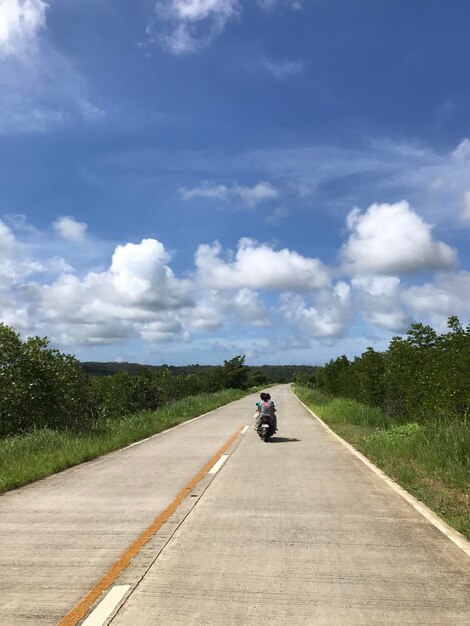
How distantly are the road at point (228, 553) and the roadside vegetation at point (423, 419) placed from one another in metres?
0.80

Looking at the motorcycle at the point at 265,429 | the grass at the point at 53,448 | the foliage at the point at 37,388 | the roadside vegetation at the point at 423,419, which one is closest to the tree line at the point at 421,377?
the roadside vegetation at the point at 423,419

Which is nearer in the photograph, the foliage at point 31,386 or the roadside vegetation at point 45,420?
the roadside vegetation at point 45,420

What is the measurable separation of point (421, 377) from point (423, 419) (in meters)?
1.30

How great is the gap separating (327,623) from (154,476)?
7.26 m

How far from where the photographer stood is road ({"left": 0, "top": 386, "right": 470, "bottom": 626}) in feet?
14.6

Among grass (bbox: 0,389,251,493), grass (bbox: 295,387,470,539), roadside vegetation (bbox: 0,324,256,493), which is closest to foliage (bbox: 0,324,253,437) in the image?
roadside vegetation (bbox: 0,324,256,493)

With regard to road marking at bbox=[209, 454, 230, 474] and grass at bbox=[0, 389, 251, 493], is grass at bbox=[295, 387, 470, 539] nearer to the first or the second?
road marking at bbox=[209, 454, 230, 474]

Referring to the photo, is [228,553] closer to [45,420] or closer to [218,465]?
[218,465]

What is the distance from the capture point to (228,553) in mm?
5918

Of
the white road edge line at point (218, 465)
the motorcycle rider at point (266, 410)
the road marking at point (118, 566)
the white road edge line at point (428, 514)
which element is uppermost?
the motorcycle rider at point (266, 410)

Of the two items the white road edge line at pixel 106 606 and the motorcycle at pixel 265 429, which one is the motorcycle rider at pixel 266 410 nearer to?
the motorcycle at pixel 265 429

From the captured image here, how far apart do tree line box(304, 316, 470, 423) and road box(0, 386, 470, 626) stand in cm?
442

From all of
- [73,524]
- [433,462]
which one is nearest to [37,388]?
[73,524]

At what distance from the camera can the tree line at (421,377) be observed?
14039 mm
